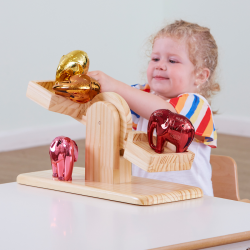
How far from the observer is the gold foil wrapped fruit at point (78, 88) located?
2.90 feet

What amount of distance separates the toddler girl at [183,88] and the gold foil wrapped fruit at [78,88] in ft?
0.14

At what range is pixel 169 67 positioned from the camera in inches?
48.1

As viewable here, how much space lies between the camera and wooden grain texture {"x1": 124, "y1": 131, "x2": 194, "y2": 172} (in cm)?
77

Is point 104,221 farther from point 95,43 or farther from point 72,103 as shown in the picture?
point 95,43

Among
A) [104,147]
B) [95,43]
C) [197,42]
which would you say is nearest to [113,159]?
[104,147]

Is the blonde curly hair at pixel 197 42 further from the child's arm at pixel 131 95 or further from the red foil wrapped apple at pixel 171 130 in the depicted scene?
the red foil wrapped apple at pixel 171 130

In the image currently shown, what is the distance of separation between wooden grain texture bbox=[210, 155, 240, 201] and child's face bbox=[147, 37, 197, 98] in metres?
0.23

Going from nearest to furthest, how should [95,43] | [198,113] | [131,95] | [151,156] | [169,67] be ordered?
[151,156] < [131,95] < [198,113] < [169,67] < [95,43]

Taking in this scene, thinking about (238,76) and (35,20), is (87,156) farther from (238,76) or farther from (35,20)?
(238,76)

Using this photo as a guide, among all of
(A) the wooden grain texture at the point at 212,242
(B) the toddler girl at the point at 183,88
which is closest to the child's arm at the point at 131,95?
(B) the toddler girl at the point at 183,88

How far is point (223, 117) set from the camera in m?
4.47

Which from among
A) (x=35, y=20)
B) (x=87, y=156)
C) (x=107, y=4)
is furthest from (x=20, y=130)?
(x=87, y=156)

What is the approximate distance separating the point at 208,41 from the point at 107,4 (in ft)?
9.72

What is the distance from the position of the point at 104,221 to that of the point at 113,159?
0.66 feet
